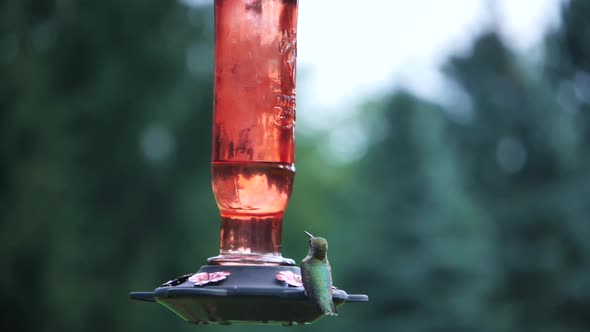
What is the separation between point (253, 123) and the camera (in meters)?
4.20

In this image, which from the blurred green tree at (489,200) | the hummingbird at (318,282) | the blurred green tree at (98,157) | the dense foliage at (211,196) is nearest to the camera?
the hummingbird at (318,282)

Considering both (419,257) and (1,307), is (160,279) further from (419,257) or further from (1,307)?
(419,257)

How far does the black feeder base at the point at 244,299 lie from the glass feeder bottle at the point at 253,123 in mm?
230

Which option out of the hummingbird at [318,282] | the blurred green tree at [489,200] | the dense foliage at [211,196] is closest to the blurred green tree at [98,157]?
the dense foliage at [211,196]

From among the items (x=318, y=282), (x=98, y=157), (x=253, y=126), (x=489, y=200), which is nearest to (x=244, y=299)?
(x=318, y=282)

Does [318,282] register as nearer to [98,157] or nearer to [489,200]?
[98,157]

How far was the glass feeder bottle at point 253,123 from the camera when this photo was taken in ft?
13.8

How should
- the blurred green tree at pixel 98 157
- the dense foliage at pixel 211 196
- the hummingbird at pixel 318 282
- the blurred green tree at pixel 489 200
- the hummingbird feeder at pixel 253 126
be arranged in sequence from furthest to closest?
the blurred green tree at pixel 489 200 < the dense foliage at pixel 211 196 < the blurred green tree at pixel 98 157 < the hummingbird feeder at pixel 253 126 < the hummingbird at pixel 318 282

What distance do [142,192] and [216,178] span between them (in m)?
16.7

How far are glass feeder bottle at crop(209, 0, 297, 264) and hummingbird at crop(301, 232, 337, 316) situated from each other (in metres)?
0.36

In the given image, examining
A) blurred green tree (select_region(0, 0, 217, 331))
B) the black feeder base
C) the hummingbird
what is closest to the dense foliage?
blurred green tree (select_region(0, 0, 217, 331))

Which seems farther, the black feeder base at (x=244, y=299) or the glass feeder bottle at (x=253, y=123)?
the glass feeder bottle at (x=253, y=123)

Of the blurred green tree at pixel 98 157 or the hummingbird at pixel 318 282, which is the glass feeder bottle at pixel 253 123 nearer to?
the hummingbird at pixel 318 282

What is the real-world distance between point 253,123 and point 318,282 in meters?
0.66
